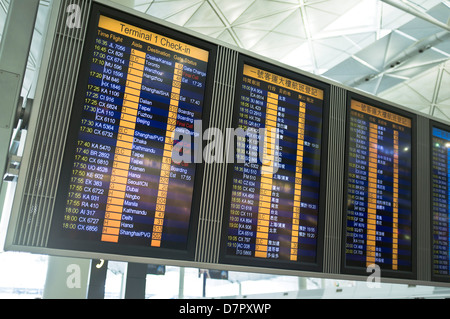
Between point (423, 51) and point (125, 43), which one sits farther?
point (423, 51)

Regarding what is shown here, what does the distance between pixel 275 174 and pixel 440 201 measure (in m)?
2.69

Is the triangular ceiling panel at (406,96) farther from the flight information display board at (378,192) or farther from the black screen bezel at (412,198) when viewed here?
the flight information display board at (378,192)

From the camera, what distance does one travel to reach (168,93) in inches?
149

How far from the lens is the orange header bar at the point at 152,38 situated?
11.9 ft

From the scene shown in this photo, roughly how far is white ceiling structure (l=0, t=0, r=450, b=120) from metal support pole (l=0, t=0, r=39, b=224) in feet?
34.1

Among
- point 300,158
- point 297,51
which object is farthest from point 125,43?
point 297,51

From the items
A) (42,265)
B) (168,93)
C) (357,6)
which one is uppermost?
(357,6)

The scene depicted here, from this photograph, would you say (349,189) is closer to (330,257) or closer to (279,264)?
(330,257)

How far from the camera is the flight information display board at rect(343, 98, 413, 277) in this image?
185 inches

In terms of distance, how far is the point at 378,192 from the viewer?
493cm

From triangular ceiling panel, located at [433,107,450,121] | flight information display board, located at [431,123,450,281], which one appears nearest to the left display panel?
flight information display board, located at [431,123,450,281]

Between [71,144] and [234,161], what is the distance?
155 centimetres

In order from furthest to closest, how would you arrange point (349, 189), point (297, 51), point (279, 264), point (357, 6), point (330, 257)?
point (297, 51) < point (357, 6) < point (349, 189) < point (330, 257) < point (279, 264)

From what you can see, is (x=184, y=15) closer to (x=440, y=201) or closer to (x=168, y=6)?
(x=168, y=6)
